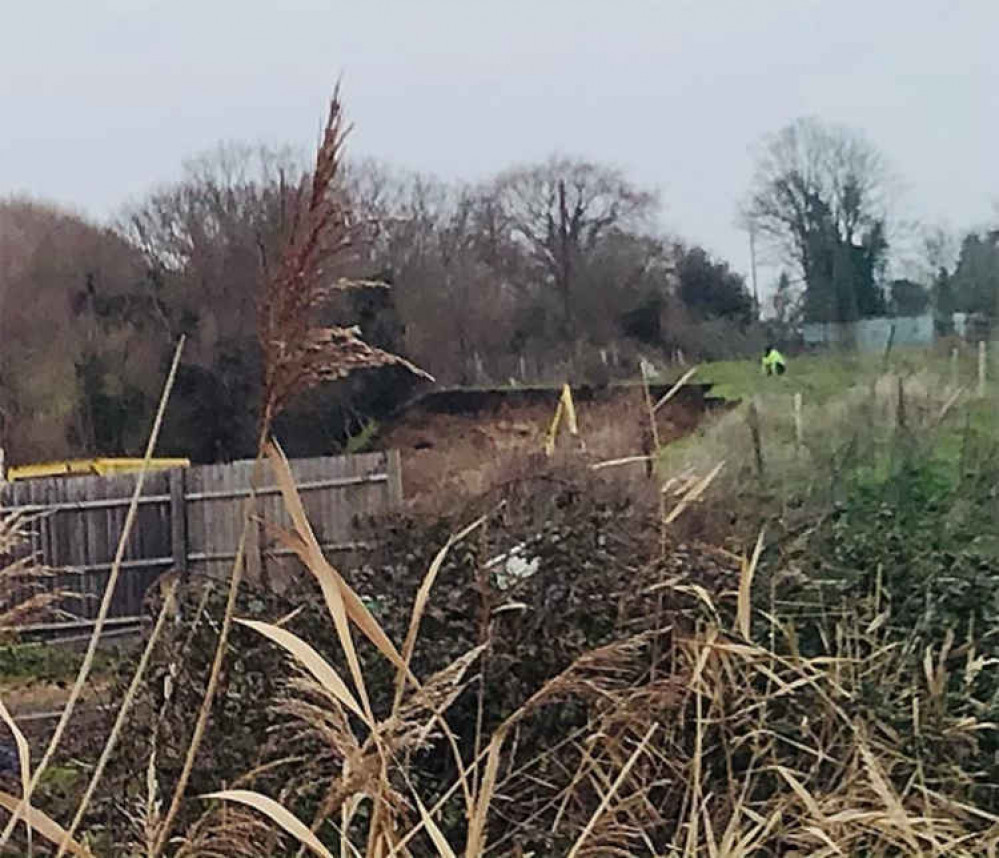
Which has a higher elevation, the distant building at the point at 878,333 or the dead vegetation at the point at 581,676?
the distant building at the point at 878,333

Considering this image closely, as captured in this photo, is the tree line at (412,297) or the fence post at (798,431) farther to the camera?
the tree line at (412,297)

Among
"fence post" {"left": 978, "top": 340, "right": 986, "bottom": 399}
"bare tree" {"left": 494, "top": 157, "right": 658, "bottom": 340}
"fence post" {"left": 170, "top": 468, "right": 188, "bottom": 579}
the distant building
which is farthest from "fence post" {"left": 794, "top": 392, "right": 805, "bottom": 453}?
"bare tree" {"left": 494, "top": 157, "right": 658, "bottom": 340}

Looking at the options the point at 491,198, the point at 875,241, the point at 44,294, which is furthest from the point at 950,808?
the point at 491,198

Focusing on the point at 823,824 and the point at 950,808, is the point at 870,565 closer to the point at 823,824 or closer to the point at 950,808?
the point at 950,808

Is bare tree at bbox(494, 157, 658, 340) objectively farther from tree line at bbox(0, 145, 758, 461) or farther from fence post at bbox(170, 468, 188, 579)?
fence post at bbox(170, 468, 188, 579)

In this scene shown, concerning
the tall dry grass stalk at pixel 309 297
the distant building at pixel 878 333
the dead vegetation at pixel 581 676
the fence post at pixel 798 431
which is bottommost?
the dead vegetation at pixel 581 676

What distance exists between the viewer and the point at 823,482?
3145 millimetres

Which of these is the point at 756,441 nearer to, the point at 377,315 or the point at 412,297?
the point at 377,315

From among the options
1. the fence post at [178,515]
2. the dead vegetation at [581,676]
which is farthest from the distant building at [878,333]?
the fence post at [178,515]

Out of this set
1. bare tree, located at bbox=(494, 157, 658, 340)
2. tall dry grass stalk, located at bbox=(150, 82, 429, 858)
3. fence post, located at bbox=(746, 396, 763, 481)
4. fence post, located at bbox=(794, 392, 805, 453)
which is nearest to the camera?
tall dry grass stalk, located at bbox=(150, 82, 429, 858)

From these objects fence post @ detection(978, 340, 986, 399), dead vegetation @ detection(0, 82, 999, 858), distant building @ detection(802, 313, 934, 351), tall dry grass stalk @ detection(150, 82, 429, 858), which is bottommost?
dead vegetation @ detection(0, 82, 999, 858)

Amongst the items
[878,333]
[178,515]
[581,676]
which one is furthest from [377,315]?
[581,676]

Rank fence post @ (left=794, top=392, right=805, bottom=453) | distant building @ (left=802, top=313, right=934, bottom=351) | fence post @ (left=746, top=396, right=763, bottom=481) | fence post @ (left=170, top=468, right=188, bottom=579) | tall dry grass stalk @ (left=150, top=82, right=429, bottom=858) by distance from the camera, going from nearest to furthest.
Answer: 1. tall dry grass stalk @ (left=150, top=82, right=429, bottom=858)
2. fence post @ (left=746, top=396, right=763, bottom=481)
3. fence post @ (left=794, top=392, right=805, bottom=453)
4. distant building @ (left=802, top=313, right=934, bottom=351)
5. fence post @ (left=170, top=468, right=188, bottom=579)

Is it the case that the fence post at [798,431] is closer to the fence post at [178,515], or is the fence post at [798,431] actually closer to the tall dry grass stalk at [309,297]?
the tall dry grass stalk at [309,297]
